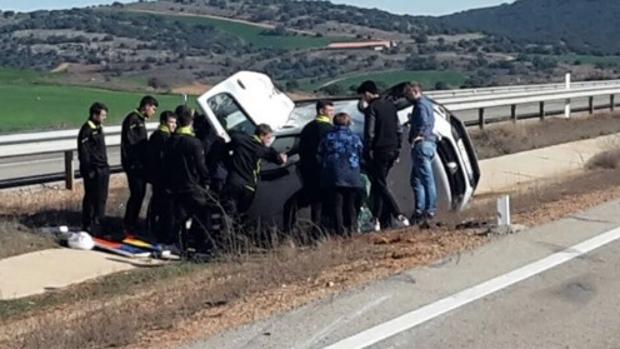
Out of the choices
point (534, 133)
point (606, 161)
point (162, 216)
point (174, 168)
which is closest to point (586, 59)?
point (534, 133)

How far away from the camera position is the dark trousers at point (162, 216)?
581 inches

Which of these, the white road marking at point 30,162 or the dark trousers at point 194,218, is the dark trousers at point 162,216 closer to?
the dark trousers at point 194,218

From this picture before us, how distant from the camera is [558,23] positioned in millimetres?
106875

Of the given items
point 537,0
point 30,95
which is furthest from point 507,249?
point 537,0

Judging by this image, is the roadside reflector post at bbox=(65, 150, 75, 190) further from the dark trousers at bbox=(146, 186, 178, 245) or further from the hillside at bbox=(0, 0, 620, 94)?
the hillside at bbox=(0, 0, 620, 94)

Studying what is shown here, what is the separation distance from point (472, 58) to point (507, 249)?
5727 centimetres

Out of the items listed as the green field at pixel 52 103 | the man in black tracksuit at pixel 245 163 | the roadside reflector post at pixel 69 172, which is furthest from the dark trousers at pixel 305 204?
the green field at pixel 52 103

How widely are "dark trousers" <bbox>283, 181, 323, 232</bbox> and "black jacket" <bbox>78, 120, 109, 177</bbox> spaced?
237 centimetres

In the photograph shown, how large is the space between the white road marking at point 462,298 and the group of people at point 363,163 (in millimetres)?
2808

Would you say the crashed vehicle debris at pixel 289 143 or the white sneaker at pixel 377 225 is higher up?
the crashed vehicle debris at pixel 289 143

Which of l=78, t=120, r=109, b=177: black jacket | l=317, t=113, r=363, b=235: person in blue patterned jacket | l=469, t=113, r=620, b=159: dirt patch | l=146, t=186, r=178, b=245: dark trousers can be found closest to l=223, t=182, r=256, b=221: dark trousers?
l=146, t=186, r=178, b=245: dark trousers

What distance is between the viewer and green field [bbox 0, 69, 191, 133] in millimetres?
31594

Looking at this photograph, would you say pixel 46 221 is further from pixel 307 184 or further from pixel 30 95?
pixel 30 95

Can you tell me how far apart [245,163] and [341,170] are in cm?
113
